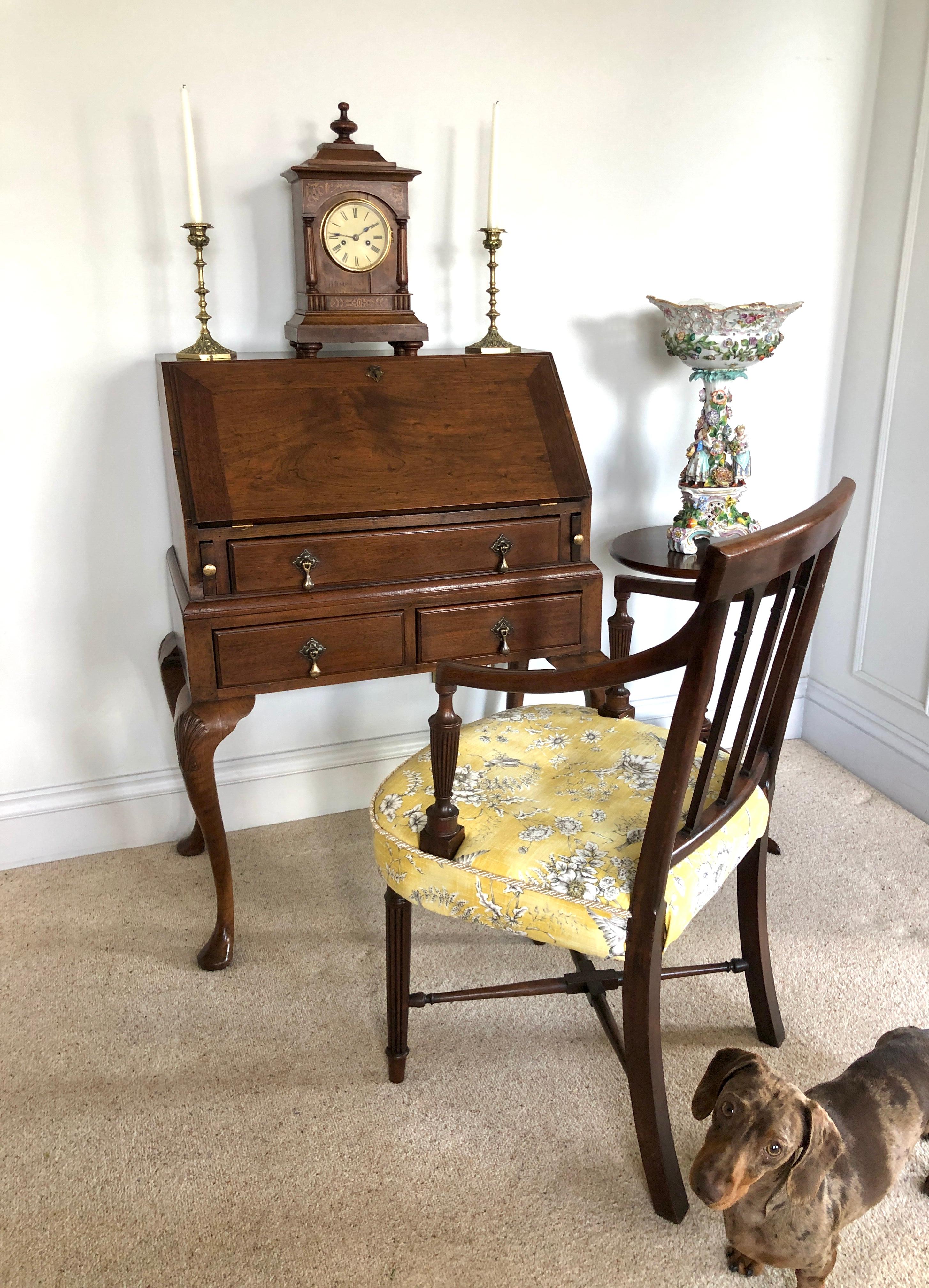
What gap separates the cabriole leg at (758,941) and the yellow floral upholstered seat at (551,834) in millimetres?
128

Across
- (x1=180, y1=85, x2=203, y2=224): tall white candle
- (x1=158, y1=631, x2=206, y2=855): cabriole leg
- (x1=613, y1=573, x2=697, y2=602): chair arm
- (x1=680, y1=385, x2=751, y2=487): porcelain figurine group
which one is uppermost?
(x1=180, y1=85, x2=203, y2=224): tall white candle

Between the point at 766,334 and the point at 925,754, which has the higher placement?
the point at 766,334

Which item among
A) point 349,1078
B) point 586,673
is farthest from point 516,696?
point 586,673

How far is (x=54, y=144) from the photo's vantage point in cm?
185

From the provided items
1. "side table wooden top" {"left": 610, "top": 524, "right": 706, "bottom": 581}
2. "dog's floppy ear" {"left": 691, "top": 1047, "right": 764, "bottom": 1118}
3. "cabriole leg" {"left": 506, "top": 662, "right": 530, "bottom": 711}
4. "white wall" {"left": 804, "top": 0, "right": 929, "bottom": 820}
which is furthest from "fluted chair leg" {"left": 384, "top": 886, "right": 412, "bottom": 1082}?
"white wall" {"left": 804, "top": 0, "right": 929, "bottom": 820}

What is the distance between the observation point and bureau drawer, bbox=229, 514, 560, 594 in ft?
5.49

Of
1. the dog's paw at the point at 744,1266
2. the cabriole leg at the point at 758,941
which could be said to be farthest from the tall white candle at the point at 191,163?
the dog's paw at the point at 744,1266

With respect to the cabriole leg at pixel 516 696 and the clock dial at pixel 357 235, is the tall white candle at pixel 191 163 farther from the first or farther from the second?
the cabriole leg at pixel 516 696

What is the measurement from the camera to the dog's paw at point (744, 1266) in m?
1.28

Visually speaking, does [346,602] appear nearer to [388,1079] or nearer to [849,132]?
[388,1079]

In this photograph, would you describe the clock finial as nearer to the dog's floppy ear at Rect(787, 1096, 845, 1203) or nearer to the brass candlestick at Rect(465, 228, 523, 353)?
the brass candlestick at Rect(465, 228, 523, 353)

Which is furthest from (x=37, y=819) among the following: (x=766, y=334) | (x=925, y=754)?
(x=925, y=754)

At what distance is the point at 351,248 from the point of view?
6.18 ft

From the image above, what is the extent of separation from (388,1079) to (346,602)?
784 mm
